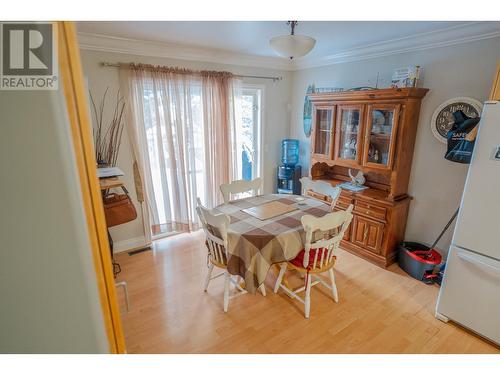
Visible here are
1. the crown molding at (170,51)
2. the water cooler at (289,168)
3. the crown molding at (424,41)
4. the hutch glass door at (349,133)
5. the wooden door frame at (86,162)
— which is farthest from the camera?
the water cooler at (289,168)

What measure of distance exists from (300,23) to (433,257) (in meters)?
2.61

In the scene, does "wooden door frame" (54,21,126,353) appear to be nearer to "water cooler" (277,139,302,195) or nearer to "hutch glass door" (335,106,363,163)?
"hutch glass door" (335,106,363,163)

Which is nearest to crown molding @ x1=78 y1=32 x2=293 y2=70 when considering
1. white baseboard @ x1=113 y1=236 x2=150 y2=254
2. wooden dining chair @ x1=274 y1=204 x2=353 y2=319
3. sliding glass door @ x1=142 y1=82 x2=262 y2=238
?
sliding glass door @ x1=142 y1=82 x2=262 y2=238

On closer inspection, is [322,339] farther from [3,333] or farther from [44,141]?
[44,141]

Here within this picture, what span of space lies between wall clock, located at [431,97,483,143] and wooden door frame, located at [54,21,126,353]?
2.97m

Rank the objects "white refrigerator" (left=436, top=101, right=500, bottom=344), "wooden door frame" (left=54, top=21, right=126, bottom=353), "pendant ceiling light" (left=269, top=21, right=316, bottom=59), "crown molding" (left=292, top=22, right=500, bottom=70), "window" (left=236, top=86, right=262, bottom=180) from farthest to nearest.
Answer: "window" (left=236, top=86, right=262, bottom=180), "crown molding" (left=292, top=22, right=500, bottom=70), "pendant ceiling light" (left=269, top=21, right=316, bottom=59), "white refrigerator" (left=436, top=101, right=500, bottom=344), "wooden door frame" (left=54, top=21, right=126, bottom=353)

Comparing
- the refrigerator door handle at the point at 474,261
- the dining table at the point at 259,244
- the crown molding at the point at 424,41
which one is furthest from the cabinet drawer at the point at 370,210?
the crown molding at the point at 424,41

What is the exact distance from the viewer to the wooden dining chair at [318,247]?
194 centimetres

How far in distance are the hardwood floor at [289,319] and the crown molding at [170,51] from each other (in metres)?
2.37

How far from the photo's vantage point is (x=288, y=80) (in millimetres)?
4129

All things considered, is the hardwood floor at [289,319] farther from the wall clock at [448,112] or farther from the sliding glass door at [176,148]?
the wall clock at [448,112]

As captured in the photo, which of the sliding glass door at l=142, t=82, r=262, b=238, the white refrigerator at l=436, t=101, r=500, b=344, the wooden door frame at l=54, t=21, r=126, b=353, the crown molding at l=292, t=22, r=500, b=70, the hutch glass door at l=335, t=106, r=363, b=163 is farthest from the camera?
the sliding glass door at l=142, t=82, r=262, b=238

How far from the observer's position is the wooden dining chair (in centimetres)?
194

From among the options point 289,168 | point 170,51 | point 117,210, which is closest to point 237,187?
point 117,210
